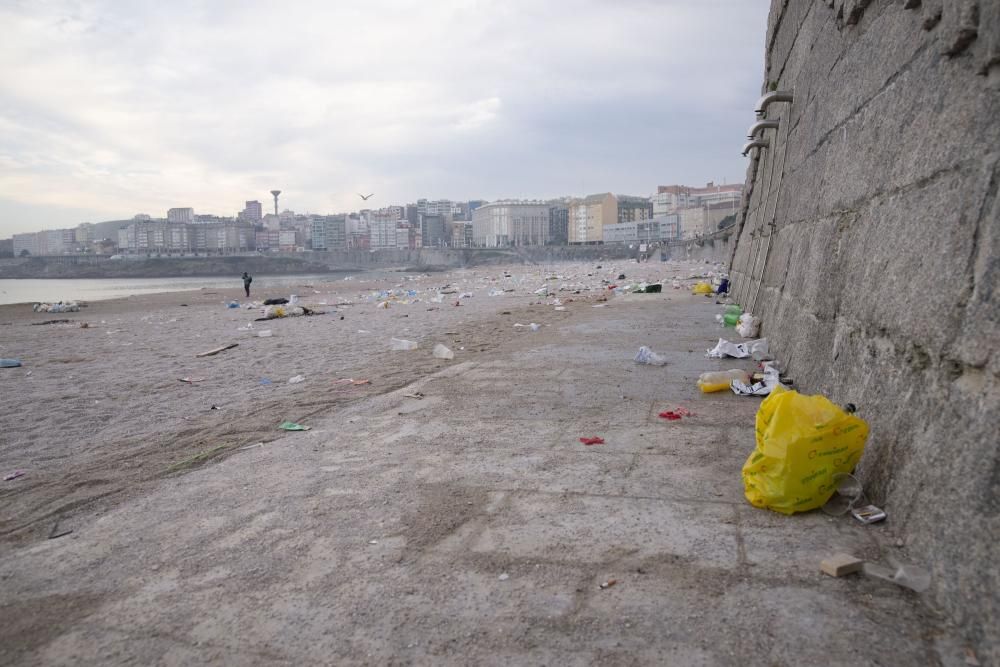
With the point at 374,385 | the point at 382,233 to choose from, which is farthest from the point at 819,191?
the point at 382,233

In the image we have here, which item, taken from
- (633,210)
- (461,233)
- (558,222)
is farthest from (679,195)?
(461,233)

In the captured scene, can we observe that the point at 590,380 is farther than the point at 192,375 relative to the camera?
No

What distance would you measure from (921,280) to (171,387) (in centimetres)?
701

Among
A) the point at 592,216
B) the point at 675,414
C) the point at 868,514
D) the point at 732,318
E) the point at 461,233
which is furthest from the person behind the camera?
the point at 461,233

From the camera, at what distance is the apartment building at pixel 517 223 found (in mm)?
155625

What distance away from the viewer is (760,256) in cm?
846

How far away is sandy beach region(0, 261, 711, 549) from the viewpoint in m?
3.87

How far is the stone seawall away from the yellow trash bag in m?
0.14

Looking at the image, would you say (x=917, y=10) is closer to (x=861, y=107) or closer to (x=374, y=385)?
(x=861, y=107)

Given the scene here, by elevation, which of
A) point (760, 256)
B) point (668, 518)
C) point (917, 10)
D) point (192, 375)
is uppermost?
point (917, 10)

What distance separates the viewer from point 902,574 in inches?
75.9

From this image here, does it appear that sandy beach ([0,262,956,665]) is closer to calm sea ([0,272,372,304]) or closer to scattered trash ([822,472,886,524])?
scattered trash ([822,472,886,524])

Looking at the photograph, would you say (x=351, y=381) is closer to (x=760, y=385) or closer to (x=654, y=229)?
(x=760, y=385)

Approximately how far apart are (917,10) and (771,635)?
116 inches
